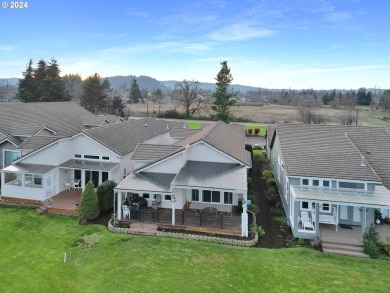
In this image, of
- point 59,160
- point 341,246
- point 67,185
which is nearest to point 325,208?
point 341,246

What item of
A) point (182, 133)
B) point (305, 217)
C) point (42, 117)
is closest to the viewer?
point (305, 217)

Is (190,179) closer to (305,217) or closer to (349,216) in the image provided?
(305,217)

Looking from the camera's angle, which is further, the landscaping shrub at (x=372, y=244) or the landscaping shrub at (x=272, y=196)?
the landscaping shrub at (x=272, y=196)

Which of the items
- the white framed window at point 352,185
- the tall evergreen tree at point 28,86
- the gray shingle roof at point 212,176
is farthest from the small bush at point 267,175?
the tall evergreen tree at point 28,86

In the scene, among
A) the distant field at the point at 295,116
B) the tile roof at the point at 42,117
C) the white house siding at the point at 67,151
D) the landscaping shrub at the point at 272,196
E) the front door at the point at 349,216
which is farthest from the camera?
the distant field at the point at 295,116

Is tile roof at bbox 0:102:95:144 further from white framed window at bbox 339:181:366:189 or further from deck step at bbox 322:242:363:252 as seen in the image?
deck step at bbox 322:242:363:252

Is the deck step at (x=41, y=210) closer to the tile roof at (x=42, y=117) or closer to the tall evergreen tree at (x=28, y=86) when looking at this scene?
the tile roof at (x=42, y=117)
